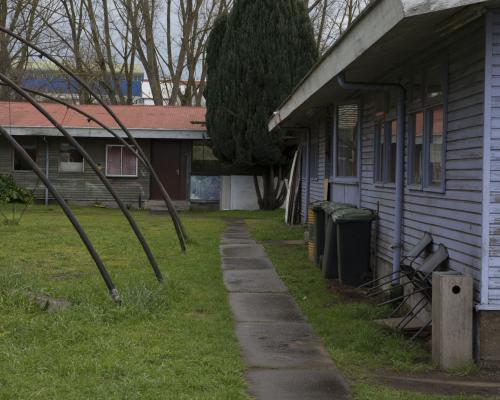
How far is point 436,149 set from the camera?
7102 millimetres

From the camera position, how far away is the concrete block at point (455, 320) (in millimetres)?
5578

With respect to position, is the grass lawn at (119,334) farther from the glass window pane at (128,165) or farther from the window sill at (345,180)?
the glass window pane at (128,165)

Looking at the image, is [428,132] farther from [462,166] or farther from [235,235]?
[235,235]

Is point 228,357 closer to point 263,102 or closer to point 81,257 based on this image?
point 81,257

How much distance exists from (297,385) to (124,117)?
22.5 metres

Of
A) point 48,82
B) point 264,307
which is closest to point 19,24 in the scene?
point 48,82

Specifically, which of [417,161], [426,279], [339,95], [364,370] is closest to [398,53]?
[417,161]

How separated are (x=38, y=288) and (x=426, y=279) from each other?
4349mm

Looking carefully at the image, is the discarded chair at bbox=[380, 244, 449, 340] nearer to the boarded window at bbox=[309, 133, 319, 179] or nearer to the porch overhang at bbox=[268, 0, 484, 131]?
the porch overhang at bbox=[268, 0, 484, 131]

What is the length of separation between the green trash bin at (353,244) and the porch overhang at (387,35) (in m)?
1.77

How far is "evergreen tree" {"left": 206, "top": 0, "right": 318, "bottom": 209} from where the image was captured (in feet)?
73.3

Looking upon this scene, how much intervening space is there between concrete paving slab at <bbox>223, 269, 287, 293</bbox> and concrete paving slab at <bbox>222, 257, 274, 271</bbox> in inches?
15.0

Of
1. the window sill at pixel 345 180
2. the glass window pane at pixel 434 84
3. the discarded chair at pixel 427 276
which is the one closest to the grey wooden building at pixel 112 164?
the window sill at pixel 345 180

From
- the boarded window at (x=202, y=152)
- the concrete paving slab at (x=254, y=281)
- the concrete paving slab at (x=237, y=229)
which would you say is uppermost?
the boarded window at (x=202, y=152)
